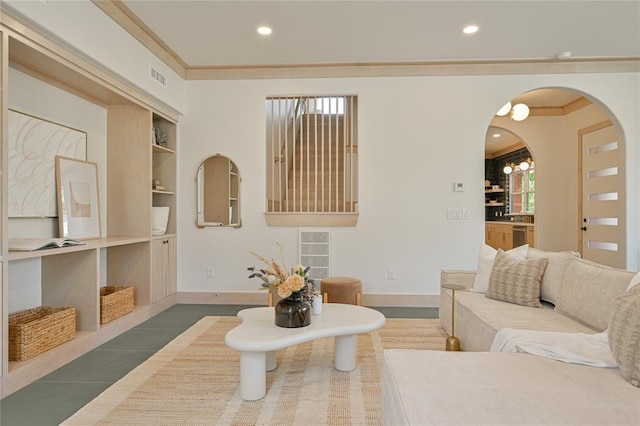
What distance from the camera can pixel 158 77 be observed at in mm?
3707

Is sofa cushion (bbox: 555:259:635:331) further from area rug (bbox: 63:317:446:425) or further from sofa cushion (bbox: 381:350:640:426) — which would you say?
area rug (bbox: 63:317:446:425)

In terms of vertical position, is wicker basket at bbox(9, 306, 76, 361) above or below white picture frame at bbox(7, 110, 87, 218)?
below

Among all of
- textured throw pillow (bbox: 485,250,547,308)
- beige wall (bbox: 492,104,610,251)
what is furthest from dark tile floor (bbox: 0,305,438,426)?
beige wall (bbox: 492,104,610,251)

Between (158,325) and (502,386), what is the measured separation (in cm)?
318

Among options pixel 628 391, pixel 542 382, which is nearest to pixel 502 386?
pixel 542 382

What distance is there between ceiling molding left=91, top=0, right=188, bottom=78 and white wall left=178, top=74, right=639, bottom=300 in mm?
360

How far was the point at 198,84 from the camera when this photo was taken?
433cm

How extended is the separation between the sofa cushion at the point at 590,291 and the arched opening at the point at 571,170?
10.6 feet

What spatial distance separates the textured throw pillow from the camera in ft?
8.40

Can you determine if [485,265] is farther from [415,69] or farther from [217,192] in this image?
[217,192]

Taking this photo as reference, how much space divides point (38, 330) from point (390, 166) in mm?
3589

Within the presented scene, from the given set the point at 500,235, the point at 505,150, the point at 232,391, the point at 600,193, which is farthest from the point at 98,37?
the point at 505,150

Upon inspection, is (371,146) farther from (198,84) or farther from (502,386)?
(502,386)

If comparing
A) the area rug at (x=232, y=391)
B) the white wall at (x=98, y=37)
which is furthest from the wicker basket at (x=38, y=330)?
the white wall at (x=98, y=37)
